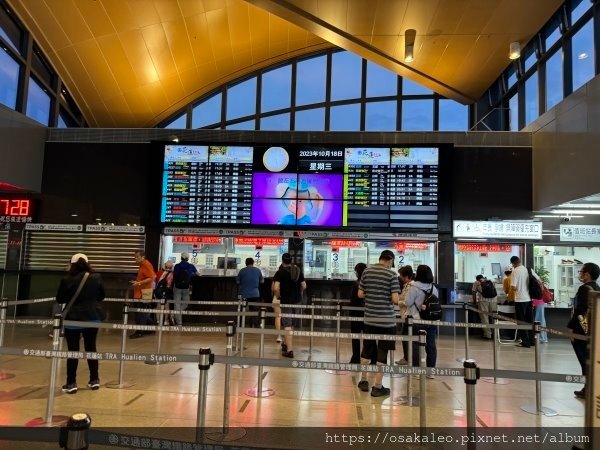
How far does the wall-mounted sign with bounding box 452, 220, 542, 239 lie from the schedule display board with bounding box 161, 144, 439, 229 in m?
0.75

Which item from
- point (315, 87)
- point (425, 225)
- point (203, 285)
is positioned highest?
point (315, 87)

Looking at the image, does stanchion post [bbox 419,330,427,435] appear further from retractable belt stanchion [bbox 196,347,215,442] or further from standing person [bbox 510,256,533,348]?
standing person [bbox 510,256,533,348]

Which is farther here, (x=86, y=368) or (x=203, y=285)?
(x=203, y=285)

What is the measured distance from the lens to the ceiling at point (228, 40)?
32.4 feet

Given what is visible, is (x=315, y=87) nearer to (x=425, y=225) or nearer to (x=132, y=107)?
(x=132, y=107)

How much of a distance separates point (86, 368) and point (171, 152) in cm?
545

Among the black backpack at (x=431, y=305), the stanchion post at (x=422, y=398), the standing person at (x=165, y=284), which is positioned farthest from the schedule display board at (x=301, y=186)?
the stanchion post at (x=422, y=398)

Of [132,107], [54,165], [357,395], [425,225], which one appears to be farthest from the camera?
[132,107]

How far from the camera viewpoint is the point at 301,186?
10.1 metres

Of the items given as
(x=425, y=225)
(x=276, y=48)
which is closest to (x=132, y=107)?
(x=276, y=48)

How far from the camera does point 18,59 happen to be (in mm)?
11320

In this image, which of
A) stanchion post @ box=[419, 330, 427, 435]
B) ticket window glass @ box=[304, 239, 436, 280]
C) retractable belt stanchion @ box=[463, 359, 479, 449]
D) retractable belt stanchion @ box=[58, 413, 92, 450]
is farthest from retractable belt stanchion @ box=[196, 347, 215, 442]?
ticket window glass @ box=[304, 239, 436, 280]

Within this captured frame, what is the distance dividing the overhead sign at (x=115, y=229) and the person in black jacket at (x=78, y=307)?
17.4 feet

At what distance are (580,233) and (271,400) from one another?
8525 millimetres
